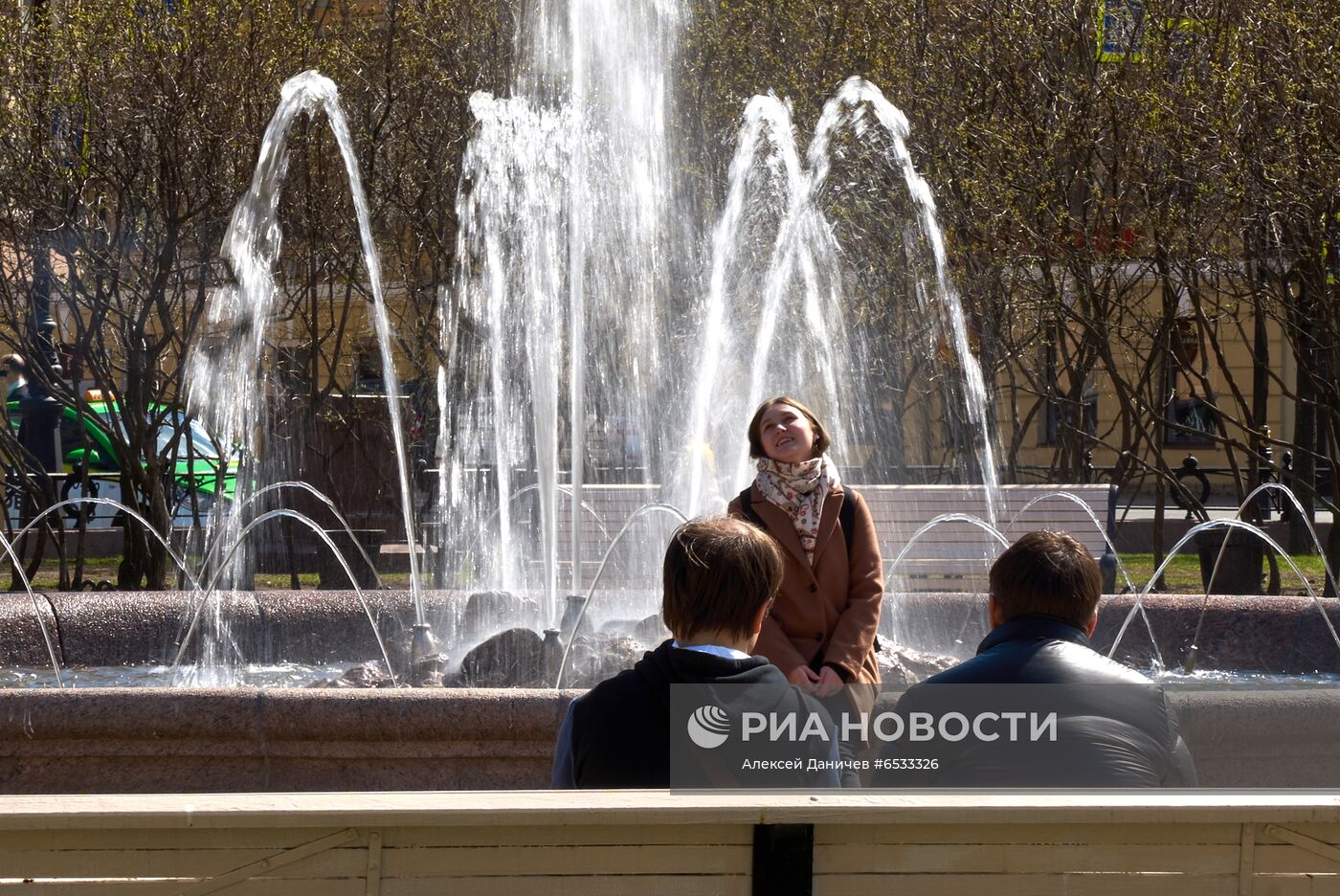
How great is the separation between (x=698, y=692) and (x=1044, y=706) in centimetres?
69

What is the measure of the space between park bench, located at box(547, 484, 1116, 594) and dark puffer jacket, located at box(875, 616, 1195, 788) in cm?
617

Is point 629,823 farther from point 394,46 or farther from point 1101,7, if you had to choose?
point 394,46

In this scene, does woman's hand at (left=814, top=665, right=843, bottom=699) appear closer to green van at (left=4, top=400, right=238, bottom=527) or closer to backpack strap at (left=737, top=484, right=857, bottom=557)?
backpack strap at (left=737, top=484, right=857, bottom=557)

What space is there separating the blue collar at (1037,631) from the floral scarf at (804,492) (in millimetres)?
849

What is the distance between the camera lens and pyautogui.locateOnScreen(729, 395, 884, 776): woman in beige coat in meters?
3.53

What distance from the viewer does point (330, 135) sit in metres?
12.0

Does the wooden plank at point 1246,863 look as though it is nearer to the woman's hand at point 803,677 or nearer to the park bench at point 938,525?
the woman's hand at point 803,677

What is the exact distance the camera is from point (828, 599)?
3605 mm


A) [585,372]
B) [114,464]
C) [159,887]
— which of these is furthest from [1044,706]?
[114,464]

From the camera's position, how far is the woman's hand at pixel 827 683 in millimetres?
3420

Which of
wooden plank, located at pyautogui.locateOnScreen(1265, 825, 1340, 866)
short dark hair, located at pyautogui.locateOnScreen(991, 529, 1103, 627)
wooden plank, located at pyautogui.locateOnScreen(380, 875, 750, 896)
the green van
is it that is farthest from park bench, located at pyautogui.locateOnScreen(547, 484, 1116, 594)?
wooden plank, located at pyautogui.locateOnScreen(1265, 825, 1340, 866)

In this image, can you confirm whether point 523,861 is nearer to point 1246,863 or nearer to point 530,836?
point 530,836

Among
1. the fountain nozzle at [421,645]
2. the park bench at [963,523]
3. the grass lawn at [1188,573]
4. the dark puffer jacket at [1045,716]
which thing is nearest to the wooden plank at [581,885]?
the dark puffer jacket at [1045,716]

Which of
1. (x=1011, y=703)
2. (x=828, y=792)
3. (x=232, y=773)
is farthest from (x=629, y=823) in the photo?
(x=232, y=773)
